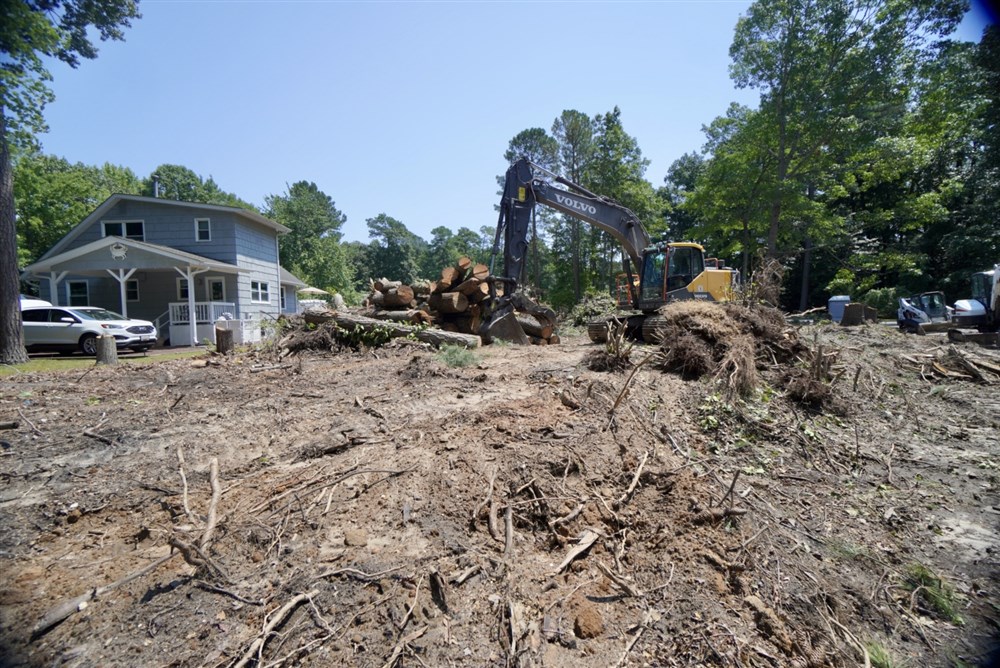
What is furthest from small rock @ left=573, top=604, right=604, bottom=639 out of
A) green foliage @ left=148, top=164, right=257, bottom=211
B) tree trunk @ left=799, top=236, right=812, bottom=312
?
green foliage @ left=148, top=164, right=257, bottom=211

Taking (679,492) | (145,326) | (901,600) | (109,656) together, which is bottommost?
(901,600)

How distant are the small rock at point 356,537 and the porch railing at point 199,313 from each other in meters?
17.0

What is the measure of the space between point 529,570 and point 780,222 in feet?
85.1

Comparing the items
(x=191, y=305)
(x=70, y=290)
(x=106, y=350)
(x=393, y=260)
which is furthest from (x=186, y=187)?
(x=106, y=350)

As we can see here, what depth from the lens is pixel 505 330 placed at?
1142cm

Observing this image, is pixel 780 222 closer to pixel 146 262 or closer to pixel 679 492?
pixel 679 492

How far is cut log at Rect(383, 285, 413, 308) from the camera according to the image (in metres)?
11.8

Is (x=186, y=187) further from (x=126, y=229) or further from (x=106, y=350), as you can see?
(x=106, y=350)

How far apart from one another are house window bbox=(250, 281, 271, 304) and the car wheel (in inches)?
273

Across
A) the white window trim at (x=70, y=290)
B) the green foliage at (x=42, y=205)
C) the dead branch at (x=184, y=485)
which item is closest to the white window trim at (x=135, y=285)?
the white window trim at (x=70, y=290)

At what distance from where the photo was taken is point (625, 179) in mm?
31453

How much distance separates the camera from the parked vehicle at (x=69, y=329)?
13.8 meters

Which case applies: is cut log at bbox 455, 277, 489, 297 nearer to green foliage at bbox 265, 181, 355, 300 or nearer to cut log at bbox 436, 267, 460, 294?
cut log at bbox 436, 267, 460, 294

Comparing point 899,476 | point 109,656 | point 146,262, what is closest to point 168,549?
point 109,656
